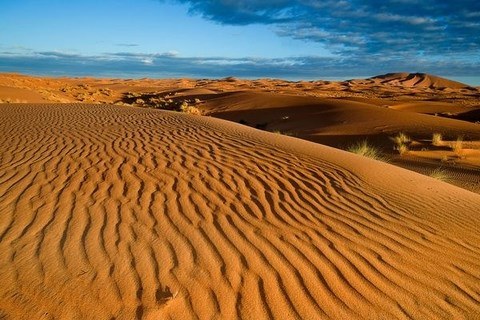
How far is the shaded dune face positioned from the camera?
2.96m

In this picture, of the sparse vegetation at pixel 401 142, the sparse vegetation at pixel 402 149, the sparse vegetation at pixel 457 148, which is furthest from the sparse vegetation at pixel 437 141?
the sparse vegetation at pixel 402 149

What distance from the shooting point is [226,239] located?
12.8ft

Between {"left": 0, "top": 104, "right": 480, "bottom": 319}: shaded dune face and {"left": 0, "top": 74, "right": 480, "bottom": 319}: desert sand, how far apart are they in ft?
0.05

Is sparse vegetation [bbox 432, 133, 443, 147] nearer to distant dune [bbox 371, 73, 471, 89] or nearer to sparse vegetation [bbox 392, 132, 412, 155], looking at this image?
sparse vegetation [bbox 392, 132, 412, 155]

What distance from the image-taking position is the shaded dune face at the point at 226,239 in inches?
117

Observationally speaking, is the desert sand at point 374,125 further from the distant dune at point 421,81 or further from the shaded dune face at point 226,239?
the distant dune at point 421,81

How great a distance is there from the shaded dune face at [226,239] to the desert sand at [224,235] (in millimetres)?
15

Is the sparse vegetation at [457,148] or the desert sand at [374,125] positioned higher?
the sparse vegetation at [457,148]

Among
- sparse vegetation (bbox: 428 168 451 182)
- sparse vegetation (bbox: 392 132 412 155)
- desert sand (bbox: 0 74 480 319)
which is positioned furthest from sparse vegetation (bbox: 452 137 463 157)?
desert sand (bbox: 0 74 480 319)

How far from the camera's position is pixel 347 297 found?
3092 millimetres

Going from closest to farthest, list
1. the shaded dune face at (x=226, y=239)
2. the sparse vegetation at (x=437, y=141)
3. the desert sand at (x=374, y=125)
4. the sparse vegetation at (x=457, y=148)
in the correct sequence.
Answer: the shaded dune face at (x=226, y=239) < the desert sand at (x=374, y=125) < the sparse vegetation at (x=457, y=148) < the sparse vegetation at (x=437, y=141)

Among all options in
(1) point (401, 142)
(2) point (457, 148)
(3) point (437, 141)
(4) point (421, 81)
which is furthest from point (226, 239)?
(4) point (421, 81)

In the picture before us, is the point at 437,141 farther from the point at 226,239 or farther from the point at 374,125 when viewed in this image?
the point at 226,239

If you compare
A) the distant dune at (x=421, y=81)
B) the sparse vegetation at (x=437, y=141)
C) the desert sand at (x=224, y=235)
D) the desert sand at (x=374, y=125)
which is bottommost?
the distant dune at (x=421, y=81)
